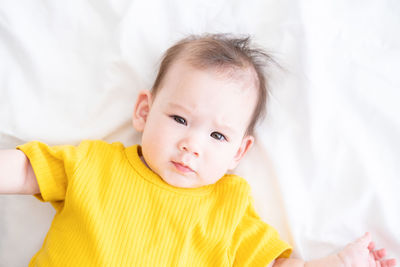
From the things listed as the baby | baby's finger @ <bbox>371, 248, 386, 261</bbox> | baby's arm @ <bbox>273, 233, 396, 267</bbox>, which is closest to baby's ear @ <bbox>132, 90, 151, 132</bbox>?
the baby

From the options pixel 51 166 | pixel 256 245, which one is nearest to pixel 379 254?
pixel 256 245

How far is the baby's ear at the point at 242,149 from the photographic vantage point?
1.42 meters

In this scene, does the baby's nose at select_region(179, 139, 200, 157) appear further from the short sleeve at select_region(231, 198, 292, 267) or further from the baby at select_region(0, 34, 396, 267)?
the short sleeve at select_region(231, 198, 292, 267)

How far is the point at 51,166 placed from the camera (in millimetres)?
1275

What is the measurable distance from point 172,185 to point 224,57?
17.2 inches

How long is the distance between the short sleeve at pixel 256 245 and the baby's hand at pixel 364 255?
0.18m

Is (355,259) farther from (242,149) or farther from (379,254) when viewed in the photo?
(242,149)

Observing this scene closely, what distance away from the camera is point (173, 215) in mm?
1279

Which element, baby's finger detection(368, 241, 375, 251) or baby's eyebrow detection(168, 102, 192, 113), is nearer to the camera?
baby's eyebrow detection(168, 102, 192, 113)

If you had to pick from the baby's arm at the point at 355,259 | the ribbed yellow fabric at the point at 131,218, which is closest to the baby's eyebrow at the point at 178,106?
the ribbed yellow fabric at the point at 131,218

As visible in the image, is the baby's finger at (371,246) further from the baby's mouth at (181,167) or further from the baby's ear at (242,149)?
the baby's mouth at (181,167)

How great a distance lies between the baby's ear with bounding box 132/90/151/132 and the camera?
1390 mm

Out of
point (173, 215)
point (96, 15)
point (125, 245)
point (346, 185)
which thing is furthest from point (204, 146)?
point (96, 15)

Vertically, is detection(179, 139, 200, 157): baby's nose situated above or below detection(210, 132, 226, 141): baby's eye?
below
